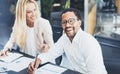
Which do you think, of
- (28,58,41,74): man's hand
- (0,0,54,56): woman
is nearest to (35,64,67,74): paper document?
(28,58,41,74): man's hand

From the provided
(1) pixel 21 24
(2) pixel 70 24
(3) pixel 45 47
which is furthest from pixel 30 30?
(2) pixel 70 24

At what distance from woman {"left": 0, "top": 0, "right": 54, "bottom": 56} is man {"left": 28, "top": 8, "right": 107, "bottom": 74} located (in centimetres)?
20

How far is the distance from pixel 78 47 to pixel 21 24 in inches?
30.1

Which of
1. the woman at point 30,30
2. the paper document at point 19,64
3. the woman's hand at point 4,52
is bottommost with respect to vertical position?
the paper document at point 19,64

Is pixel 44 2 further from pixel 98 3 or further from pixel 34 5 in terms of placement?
pixel 98 3

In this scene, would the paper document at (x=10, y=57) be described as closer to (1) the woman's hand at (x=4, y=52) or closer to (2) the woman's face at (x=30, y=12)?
(1) the woman's hand at (x=4, y=52)

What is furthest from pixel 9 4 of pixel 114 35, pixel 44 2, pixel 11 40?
pixel 114 35

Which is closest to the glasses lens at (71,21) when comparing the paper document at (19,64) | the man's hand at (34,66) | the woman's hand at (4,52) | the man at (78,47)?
the man at (78,47)

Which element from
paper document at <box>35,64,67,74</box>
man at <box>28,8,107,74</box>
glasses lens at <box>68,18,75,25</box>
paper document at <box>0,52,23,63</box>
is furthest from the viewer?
paper document at <box>0,52,23,63</box>

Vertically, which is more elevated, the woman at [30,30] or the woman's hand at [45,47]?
the woman at [30,30]

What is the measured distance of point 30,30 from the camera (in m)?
2.53

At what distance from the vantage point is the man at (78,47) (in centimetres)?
195

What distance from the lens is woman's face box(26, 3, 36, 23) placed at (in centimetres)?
246

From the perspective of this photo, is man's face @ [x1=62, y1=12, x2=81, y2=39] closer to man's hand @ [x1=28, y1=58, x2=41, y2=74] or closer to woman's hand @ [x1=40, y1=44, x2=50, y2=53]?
woman's hand @ [x1=40, y1=44, x2=50, y2=53]
